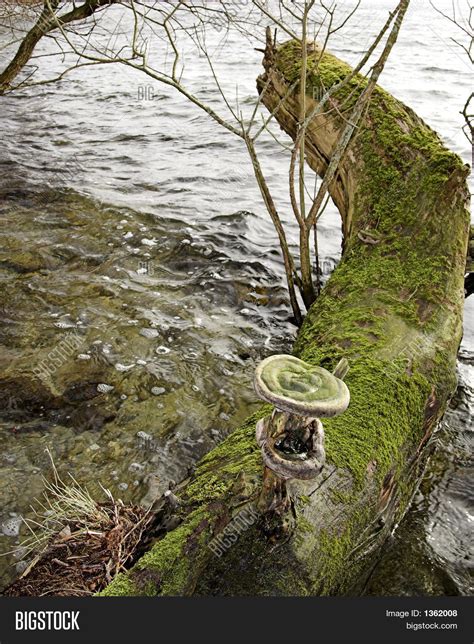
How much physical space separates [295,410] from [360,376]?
5.00 ft

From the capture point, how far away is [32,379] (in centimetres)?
451

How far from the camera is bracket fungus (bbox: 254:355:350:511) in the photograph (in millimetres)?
1870

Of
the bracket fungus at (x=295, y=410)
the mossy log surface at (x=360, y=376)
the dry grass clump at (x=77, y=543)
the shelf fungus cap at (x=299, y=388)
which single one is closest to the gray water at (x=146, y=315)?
the dry grass clump at (x=77, y=543)

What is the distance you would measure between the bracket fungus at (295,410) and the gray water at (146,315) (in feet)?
5.36

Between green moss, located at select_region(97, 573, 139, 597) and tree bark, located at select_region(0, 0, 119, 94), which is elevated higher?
tree bark, located at select_region(0, 0, 119, 94)

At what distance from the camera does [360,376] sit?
10.7 ft

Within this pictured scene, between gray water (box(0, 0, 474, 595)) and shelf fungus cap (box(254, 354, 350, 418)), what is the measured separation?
183cm

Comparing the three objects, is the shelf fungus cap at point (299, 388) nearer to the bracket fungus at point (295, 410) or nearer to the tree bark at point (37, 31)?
the bracket fungus at point (295, 410)

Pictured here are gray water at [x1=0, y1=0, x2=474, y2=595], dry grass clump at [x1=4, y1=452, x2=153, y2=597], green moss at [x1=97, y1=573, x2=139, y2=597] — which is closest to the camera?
green moss at [x1=97, y1=573, x2=139, y2=597]

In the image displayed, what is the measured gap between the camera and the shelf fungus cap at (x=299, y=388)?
1.85 m

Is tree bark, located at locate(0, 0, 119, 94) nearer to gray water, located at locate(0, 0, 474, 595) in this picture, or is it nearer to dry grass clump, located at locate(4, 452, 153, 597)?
gray water, located at locate(0, 0, 474, 595)

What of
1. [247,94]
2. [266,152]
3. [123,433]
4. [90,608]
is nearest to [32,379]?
[123,433]

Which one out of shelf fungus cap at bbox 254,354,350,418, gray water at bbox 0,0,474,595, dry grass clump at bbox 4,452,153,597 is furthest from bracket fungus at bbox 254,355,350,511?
gray water at bbox 0,0,474,595

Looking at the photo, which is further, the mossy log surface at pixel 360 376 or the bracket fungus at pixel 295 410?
the mossy log surface at pixel 360 376
